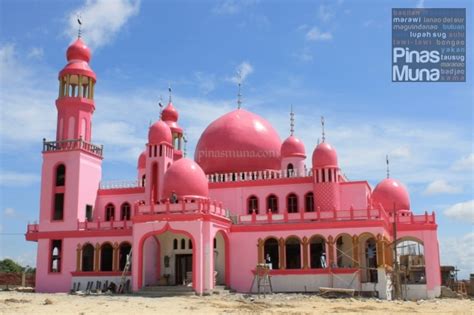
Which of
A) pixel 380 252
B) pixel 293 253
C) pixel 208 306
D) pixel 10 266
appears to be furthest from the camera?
pixel 10 266

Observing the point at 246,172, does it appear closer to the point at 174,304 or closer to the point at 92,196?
the point at 92,196

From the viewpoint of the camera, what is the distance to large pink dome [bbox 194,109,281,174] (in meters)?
37.6

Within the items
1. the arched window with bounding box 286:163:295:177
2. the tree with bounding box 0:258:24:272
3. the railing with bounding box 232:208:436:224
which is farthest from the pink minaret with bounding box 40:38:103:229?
the tree with bounding box 0:258:24:272

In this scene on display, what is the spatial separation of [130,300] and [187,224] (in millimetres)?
5361

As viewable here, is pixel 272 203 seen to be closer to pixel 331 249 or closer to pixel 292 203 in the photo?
pixel 292 203

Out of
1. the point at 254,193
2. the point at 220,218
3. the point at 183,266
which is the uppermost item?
the point at 254,193

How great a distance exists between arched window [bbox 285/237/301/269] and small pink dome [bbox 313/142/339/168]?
4.62 m

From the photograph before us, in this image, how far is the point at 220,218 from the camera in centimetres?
3156

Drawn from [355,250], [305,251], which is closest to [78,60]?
[305,251]

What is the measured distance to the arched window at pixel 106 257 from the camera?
34938mm

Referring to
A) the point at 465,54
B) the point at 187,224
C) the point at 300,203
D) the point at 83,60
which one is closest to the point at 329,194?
the point at 300,203

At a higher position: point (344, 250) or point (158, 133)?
point (158, 133)

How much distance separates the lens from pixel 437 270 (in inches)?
1319

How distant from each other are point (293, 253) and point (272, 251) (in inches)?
45.6
